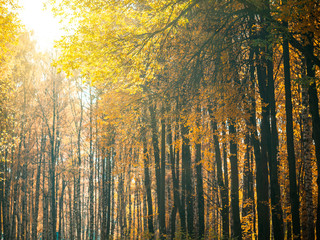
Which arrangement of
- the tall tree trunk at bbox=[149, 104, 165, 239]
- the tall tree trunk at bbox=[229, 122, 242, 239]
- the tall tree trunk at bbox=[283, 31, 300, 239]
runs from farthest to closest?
the tall tree trunk at bbox=[149, 104, 165, 239], the tall tree trunk at bbox=[229, 122, 242, 239], the tall tree trunk at bbox=[283, 31, 300, 239]

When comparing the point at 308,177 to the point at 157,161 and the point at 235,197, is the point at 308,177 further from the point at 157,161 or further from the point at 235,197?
the point at 157,161

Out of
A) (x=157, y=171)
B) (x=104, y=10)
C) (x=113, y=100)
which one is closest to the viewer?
(x=104, y=10)

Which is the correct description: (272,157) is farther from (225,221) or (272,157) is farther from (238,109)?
(225,221)

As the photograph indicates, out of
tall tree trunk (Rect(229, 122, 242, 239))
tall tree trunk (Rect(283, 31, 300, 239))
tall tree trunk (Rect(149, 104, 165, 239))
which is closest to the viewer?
tall tree trunk (Rect(283, 31, 300, 239))

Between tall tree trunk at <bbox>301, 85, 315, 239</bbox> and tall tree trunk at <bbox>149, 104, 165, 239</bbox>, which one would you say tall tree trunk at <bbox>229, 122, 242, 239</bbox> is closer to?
tall tree trunk at <bbox>301, 85, 315, 239</bbox>

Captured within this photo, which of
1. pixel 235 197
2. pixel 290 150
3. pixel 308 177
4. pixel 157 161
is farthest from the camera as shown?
pixel 157 161

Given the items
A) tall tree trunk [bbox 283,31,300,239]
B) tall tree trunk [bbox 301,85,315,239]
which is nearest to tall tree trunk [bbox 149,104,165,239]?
tall tree trunk [bbox 283,31,300,239]

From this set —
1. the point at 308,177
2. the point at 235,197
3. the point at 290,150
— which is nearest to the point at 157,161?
the point at 235,197

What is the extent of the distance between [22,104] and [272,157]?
20334 mm

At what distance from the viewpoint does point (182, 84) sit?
9133 millimetres

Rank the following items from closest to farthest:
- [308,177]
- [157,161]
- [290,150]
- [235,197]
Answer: [290,150] < [308,177] < [235,197] < [157,161]

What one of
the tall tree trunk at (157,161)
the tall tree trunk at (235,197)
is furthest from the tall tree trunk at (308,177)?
the tall tree trunk at (157,161)

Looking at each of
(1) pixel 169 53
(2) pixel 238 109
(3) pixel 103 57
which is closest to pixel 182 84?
(1) pixel 169 53

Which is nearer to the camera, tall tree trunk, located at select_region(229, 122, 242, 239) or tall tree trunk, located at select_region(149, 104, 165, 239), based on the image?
tall tree trunk, located at select_region(229, 122, 242, 239)
